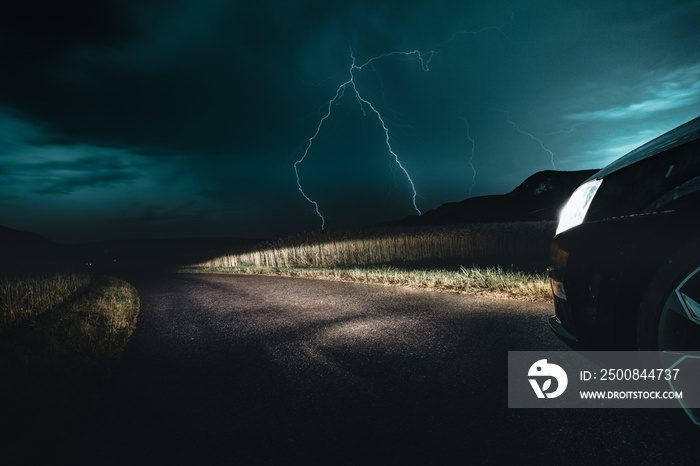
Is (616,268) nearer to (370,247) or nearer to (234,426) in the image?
(234,426)

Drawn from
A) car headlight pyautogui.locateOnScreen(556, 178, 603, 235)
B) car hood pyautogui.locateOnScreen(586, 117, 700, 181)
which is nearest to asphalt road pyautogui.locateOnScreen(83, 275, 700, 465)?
car headlight pyautogui.locateOnScreen(556, 178, 603, 235)

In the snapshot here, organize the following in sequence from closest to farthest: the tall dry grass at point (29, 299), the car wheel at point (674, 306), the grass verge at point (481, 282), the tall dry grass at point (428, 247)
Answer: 1. the car wheel at point (674, 306)
2. the grass verge at point (481, 282)
3. the tall dry grass at point (29, 299)
4. the tall dry grass at point (428, 247)

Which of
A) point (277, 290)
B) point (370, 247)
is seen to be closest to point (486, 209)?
point (370, 247)

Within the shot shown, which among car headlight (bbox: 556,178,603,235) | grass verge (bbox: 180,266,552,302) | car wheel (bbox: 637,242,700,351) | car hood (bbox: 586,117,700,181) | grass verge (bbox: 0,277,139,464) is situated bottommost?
grass verge (bbox: 0,277,139,464)

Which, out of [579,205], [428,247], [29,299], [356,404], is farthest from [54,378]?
[428,247]

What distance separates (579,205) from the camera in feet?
6.96

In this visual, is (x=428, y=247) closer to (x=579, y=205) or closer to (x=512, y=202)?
(x=579, y=205)

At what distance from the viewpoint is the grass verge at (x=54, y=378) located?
2047mm

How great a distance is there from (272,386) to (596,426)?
210 centimetres

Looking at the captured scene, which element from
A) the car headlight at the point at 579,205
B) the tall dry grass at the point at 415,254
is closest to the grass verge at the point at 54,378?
the car headlight at the point at 579,205

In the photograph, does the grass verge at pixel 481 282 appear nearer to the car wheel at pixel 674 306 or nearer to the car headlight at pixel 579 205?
the car headlight at pixel 579 205

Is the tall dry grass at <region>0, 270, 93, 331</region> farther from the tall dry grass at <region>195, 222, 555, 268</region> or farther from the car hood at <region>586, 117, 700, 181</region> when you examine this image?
the tall dry grass at <region>195, 222, 555, 268</region>

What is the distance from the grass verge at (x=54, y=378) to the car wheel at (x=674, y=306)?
3097 millimetres

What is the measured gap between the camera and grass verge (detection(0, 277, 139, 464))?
2.05 meters
